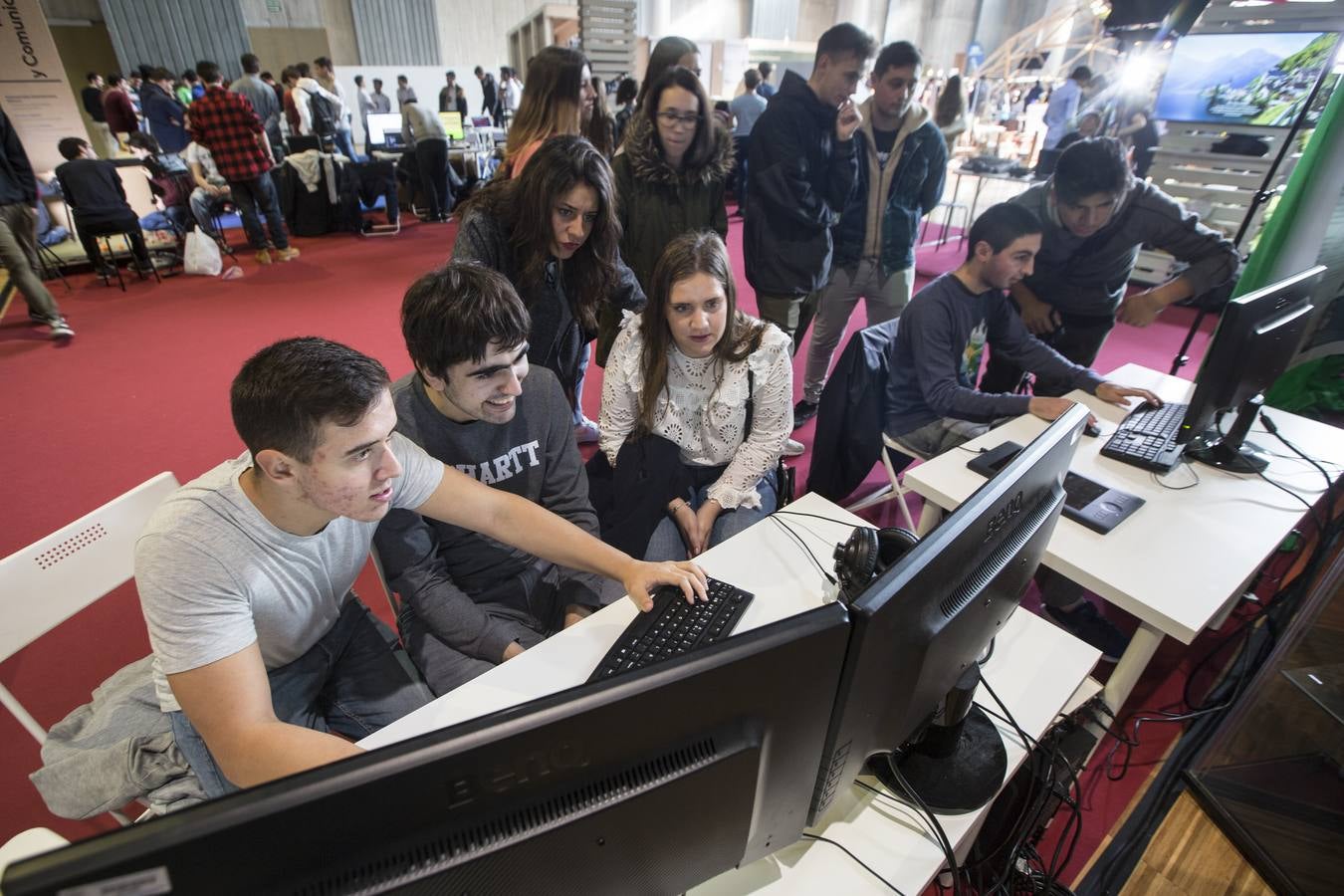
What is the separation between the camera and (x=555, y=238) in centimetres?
186

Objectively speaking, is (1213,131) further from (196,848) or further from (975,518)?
(196,848)

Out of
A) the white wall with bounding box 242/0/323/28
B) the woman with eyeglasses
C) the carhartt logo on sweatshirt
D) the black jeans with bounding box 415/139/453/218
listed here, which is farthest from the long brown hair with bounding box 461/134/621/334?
the white wall with bounding box 242/0/323/28

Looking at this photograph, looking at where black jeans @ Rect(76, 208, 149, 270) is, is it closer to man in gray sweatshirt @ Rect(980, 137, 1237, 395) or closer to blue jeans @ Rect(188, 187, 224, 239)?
blue jeans @ Rect(188, 187, 224, 239)

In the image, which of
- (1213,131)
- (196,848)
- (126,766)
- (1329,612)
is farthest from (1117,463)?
(1213,131)

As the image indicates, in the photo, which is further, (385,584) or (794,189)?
(794,189)

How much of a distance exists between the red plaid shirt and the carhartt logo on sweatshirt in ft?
16.4

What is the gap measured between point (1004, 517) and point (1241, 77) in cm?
542

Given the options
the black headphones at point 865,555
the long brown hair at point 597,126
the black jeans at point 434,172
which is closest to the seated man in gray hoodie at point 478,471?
the black headphones at point 865,555

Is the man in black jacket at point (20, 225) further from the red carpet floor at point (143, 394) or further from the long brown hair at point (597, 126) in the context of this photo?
the long brown hair at point (597, 126)

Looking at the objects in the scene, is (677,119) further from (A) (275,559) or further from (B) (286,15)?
(B) (286,15)

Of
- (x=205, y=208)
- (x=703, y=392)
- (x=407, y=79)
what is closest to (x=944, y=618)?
(x=703, y=392)

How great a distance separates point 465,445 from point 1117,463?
1.64m

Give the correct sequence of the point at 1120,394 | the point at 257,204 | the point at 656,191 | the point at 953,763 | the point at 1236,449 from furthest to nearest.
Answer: the point at 257,204
the point at 656,191
the point at 1120,394
the point at 1236,449
the point at 953,763

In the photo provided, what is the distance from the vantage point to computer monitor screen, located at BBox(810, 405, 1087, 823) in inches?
25.5
